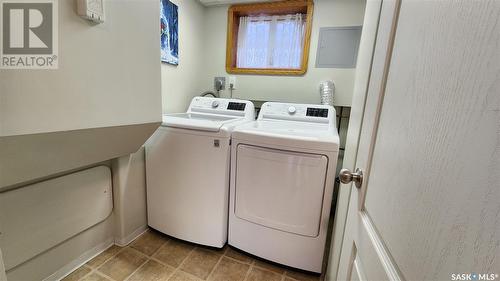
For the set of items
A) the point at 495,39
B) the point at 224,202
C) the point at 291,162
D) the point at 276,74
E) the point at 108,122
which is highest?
the point at 276,74

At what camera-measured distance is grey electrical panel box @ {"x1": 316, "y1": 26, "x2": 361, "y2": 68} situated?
6.37 feet

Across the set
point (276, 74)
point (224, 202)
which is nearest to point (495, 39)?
point (224, 202)

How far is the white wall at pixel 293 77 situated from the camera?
1.95 meters

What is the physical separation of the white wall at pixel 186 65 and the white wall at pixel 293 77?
0.33 feet

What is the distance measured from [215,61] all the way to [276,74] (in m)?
0.74

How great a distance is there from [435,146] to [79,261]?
2.02 meters

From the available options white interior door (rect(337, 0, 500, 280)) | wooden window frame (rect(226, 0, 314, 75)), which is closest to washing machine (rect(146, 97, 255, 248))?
wooden window frame (rect(226, 0, 314, 75))

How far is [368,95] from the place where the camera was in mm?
704

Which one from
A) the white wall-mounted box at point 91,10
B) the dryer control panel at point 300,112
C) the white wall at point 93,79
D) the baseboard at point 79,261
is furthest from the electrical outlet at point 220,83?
the baseboard at point 79,261

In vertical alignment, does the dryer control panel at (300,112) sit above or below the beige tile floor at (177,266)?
above

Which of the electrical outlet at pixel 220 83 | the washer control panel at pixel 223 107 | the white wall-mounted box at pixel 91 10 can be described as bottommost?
the washer control panel at pixel 223 107

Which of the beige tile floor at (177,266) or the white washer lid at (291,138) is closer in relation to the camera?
the white washer lid at (291,138)

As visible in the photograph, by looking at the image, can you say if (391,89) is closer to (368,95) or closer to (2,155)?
(368,95)

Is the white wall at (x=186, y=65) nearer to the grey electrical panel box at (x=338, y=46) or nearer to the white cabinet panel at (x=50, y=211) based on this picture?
the white cabinet panel at (x=50, y=211)
